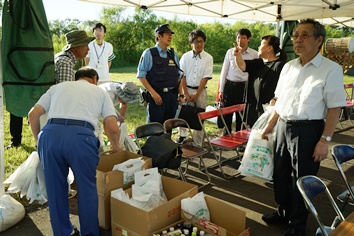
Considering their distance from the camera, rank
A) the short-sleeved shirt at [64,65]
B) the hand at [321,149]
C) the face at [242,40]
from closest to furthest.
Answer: the hand at [321,149]
the short-sleeved shirt at [64,65]
the face at [242,40]

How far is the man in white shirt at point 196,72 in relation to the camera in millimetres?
5090

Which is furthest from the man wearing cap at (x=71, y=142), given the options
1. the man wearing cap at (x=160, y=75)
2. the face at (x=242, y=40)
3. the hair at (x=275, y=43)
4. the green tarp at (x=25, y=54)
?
the face at (x=242, y=40)

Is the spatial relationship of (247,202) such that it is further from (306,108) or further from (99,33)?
(99,33)

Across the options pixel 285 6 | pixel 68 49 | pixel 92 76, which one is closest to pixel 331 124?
pixel 92 76

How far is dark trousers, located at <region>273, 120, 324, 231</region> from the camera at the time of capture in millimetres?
2564

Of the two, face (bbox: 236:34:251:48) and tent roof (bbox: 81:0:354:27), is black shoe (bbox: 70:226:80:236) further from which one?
tent roof (bbox: 81:0:354:27)

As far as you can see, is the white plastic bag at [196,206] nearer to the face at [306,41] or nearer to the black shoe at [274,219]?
the black shoe at [274,219]

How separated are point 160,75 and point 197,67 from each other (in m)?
1.02

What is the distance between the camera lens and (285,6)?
654 centimetres

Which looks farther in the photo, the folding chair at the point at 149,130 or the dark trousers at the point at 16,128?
the dark trousers at the point at 16,128

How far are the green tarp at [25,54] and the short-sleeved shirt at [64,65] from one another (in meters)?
0.16

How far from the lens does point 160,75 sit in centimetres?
434

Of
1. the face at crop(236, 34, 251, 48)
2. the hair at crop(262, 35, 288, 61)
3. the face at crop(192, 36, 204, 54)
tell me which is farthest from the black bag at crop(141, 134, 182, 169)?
the face at crop(236, 34, 251, 48)

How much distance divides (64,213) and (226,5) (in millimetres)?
5579
